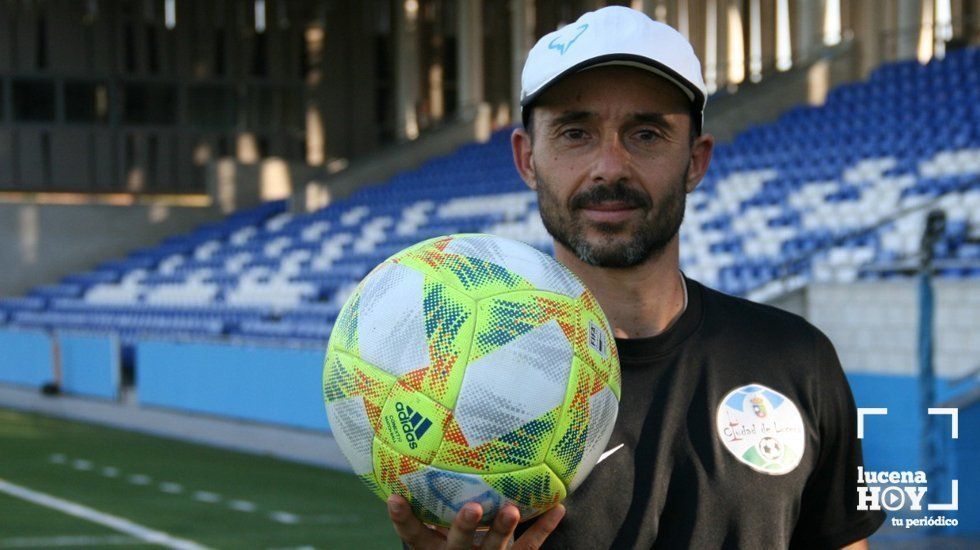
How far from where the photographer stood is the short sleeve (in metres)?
2.22

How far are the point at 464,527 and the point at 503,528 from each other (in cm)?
6

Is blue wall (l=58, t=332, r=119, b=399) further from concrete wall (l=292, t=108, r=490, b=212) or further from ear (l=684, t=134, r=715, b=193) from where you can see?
ear (l=684, t=134, r=715, b=193)

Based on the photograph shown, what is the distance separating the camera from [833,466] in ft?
7.29

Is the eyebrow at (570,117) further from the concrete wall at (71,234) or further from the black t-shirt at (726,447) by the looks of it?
the concrete wall at (71,234)

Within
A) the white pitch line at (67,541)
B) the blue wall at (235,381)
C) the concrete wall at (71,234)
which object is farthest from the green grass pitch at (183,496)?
the concrete wall at (71,234)

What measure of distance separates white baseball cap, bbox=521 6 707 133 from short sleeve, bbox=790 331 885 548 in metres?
0.50

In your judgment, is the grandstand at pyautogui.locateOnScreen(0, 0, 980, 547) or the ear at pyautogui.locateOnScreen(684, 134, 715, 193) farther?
the grandstand at pyautogui.locateOnScreen(0, 0, 980, 547)

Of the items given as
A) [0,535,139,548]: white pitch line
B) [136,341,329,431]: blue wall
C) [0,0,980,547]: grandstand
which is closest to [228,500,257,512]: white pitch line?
[0,0,980,547]: grandstand

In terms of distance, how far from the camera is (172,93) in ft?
89.4

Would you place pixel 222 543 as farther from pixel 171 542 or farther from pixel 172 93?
pixel 172 93

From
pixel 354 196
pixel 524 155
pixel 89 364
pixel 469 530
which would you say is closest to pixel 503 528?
pixel 469 530

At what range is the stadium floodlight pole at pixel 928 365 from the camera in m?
6.74

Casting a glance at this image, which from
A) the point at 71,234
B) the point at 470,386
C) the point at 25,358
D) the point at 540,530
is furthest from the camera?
the point at 71,234

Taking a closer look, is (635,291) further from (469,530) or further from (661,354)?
(469,530)
